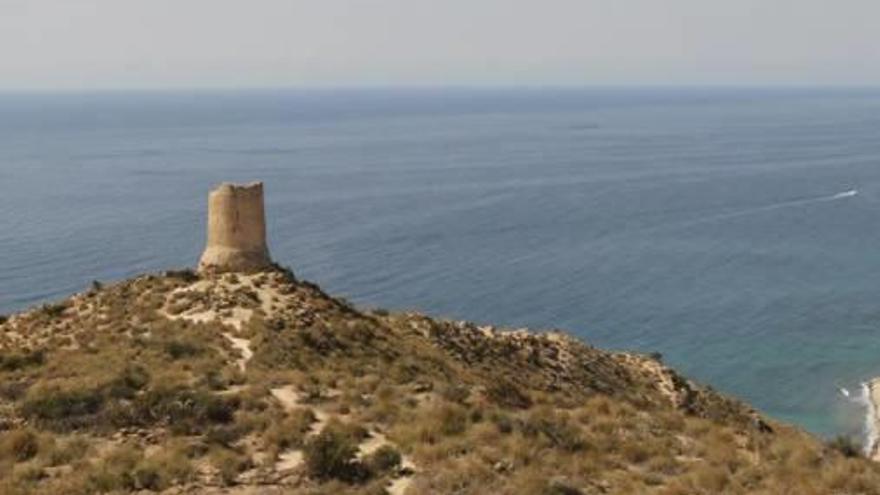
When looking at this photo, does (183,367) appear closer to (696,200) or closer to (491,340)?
(491,340)

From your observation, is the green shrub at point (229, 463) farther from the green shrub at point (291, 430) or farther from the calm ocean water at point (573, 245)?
the calm ocean water at point (573, 245)

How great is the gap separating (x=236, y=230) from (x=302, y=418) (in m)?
12.1

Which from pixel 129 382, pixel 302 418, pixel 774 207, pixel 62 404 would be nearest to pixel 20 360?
pixel 129 382

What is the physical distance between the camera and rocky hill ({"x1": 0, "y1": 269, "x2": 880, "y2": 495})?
54.1ft

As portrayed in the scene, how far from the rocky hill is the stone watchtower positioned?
0.61m

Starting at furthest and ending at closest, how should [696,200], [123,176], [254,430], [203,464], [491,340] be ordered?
Answer: [123,176] → [696,200] → [491,340] → [254,430] → [203,464]

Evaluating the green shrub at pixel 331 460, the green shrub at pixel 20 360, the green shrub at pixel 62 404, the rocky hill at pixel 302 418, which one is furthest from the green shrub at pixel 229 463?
the green shrub at pixel 20 360

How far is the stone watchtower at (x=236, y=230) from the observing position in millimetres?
29516

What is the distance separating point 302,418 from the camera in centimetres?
1919

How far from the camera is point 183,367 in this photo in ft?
75.4

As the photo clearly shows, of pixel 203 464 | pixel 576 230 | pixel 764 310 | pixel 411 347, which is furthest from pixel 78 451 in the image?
pixel 576 230

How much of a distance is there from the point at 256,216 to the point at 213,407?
11.3m

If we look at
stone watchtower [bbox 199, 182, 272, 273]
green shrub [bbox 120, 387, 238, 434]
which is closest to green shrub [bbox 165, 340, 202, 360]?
green shrub [bbox 120, 387, 238, 434]

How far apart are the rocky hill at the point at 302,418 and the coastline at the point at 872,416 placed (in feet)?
94.0
